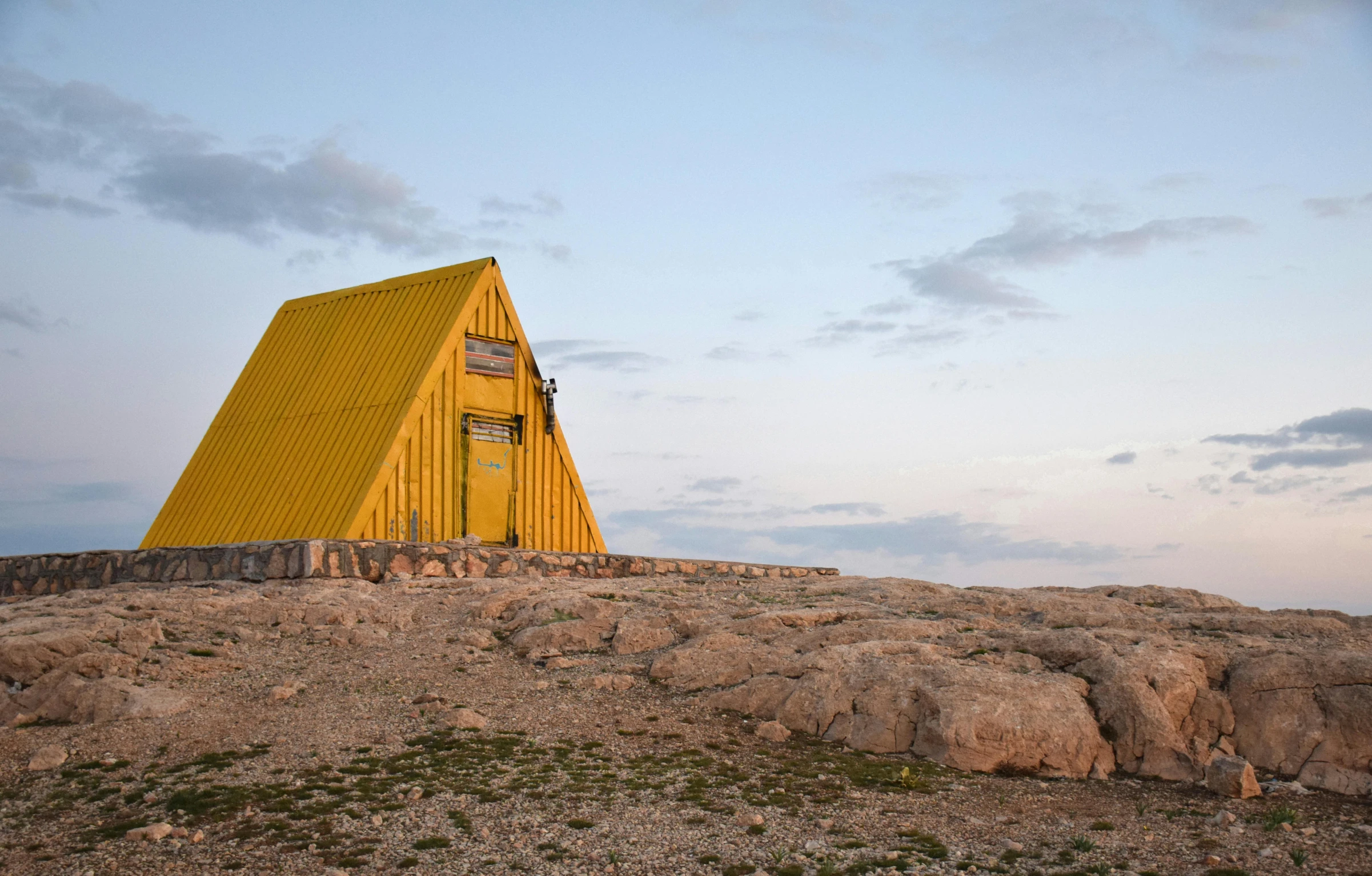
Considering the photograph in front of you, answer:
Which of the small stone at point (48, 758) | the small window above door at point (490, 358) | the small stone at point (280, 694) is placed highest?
the small window above door at point (490, 358)

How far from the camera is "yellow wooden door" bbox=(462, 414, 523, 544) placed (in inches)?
793

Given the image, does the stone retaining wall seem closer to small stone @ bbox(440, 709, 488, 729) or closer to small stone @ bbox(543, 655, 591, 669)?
small stone @ bbox(543, 655, 591, 669)

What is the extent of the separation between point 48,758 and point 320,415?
11936mm

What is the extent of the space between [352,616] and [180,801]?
5.17 meters

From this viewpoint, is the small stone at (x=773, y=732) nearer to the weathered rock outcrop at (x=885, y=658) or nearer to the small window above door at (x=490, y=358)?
the weathered rock outcrop at (x=885, y=658)

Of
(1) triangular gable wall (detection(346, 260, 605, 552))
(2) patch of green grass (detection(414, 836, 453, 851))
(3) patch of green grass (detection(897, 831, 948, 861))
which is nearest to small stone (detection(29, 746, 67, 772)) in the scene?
(2) patch of green grass (detection(414, 836, 453, 851))

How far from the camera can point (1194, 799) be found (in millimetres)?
9117

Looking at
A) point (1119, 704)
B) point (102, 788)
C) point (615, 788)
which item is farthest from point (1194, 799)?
point (102, 788)

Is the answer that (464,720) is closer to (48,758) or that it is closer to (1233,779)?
(48,758)

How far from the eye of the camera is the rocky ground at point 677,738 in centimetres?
793

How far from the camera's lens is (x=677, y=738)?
10227 mm

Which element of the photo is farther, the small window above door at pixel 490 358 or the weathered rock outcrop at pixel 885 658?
the small window above door at pixel 490 358

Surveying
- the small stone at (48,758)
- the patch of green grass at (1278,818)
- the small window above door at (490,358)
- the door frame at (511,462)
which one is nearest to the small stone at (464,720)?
the small stone at (48,758)

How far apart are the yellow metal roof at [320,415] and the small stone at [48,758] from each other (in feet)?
27.0
